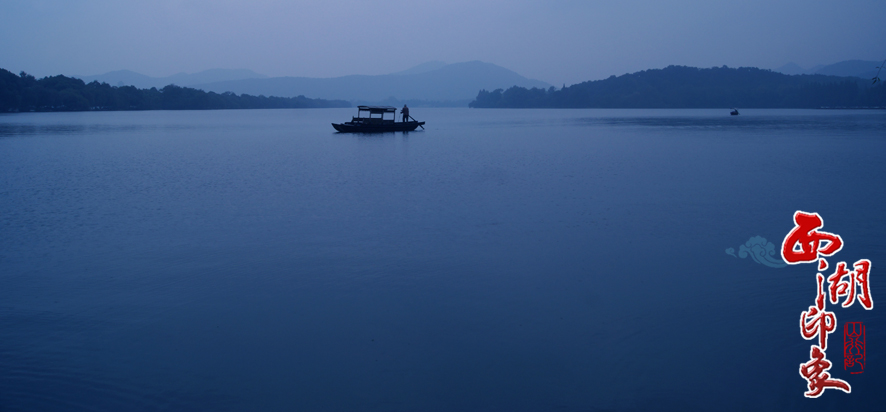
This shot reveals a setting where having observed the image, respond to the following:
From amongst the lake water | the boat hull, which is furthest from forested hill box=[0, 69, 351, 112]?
the lake water

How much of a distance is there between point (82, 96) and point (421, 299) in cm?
12444

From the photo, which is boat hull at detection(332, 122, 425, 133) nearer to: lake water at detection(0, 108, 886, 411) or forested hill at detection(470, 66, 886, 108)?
lake water at detection(0, 108, 886, 411)

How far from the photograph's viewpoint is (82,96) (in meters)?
110

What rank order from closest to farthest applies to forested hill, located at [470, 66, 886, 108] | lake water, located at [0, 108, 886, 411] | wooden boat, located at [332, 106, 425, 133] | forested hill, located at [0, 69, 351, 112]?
lake water, located at [0, 108, 886, 411] → wooden boat, located at [332, 106, 425, 133] → forested hill, located at [0, 69, 351, 112] → forested hill, located at [470, 66, 886, 108]

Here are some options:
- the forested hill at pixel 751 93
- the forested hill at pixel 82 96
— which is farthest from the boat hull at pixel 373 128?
the forested hill at pixel 751 93

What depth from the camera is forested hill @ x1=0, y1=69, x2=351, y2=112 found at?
9700cm

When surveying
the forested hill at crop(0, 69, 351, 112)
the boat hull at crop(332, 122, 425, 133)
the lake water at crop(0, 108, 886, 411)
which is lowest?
the lake water at crop(0, 108, 886, 411)

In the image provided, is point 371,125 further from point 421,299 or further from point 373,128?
point 421,299

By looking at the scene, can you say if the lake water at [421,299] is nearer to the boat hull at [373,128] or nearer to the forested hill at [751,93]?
the boat hull at [373,128]

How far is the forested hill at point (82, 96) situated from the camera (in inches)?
3819

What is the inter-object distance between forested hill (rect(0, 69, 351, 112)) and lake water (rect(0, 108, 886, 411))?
332ft

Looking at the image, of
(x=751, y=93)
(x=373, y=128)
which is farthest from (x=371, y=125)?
(x=751, y=93)

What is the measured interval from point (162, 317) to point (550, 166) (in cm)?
1680

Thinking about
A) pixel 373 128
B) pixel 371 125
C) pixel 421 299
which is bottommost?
pixel 421 299
